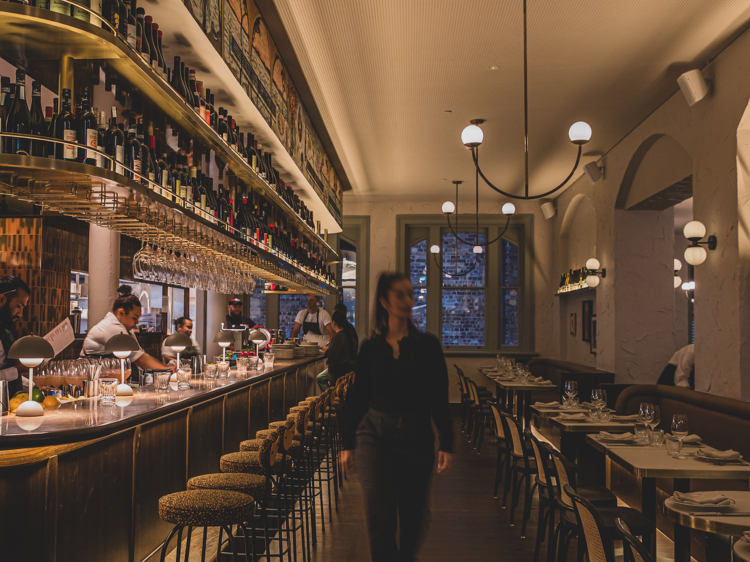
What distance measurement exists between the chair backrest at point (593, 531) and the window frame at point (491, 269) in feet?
33.3

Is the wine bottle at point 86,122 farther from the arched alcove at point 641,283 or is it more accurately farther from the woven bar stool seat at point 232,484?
the arched alcove at point 641,283

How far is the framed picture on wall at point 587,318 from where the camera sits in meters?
10.6

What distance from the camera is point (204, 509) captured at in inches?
114

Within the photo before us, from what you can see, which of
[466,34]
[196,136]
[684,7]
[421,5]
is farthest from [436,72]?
[196,136]

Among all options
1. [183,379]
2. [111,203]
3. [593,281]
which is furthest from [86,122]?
[593,281]

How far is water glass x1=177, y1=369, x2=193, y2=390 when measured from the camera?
4.47 m

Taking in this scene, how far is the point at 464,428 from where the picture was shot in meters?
9.92

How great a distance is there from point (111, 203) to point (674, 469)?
3389 millimetres

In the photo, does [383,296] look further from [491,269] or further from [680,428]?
[491,269]

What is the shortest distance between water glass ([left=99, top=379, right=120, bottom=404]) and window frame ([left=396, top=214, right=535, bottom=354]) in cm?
956

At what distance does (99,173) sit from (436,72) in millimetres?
4266

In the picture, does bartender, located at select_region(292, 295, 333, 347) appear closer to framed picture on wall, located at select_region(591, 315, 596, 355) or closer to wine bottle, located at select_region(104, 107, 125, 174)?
framed picture on wall, located at select_region(591, 315, 596, 355)

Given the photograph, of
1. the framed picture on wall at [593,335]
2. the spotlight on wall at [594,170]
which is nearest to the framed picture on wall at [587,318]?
the framed picture on wall at [593,335]

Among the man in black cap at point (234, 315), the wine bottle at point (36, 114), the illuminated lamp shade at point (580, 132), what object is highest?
the illuminated lamp shade at point (580, 132)
